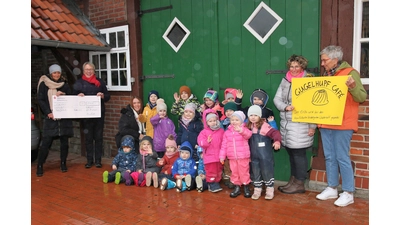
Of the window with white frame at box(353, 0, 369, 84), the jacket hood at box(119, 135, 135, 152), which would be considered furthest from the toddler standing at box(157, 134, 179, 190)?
the window with white frame at box(353, 0, 369, 84)

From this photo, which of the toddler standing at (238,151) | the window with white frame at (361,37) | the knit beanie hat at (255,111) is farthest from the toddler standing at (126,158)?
the window with white frame at (361,37)

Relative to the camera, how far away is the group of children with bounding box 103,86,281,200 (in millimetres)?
4539

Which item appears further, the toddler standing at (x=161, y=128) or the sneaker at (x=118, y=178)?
the toddler standing at (x=161, y=128)

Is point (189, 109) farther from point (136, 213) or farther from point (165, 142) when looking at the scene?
point (136, 213)

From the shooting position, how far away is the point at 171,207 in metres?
4.23

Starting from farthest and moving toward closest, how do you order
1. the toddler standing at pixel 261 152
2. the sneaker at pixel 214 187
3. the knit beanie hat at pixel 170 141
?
the knit beanie hat at pixel 170 141 < the sneaker at pixel 214 187 < the toddler standing at pixel 261 152

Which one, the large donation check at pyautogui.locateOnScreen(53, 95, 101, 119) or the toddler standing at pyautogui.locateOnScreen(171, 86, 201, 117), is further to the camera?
the large donation check at pyautogui.locateOnScreen(53, 95, 101, 119)

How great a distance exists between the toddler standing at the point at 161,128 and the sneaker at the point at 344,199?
Result: 2.74 metres

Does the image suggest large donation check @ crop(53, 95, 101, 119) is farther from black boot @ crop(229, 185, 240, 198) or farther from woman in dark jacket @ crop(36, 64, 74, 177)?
black boot @ crop(229, 185, 240, 198)

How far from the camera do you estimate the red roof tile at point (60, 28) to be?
19.3ft

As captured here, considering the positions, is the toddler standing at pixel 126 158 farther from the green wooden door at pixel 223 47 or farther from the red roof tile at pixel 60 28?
the red roof tile at pixel 60 28

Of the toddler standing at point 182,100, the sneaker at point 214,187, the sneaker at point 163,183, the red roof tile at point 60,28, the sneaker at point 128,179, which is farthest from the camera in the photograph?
the red roof tile at point 60,28

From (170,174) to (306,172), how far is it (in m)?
2.06

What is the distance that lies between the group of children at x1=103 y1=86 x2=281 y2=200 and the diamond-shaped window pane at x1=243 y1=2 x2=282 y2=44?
3.19ft
